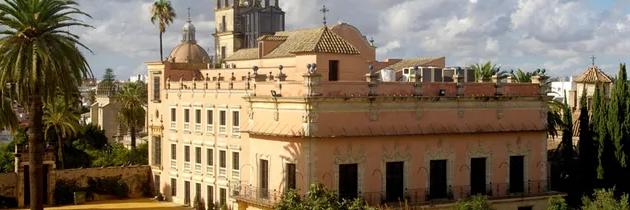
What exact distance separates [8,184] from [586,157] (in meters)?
31.2

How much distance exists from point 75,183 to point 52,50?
79.3ft

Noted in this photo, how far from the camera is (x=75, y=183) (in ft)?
172

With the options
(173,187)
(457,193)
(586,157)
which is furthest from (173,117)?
(586,157)

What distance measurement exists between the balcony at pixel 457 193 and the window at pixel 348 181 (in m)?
0.47

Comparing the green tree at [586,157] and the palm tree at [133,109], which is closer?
the green tree at [586,157]

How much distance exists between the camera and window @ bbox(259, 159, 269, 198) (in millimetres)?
36969

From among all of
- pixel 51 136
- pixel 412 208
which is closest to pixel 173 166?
pixel 51 136

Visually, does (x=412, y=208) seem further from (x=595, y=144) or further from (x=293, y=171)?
(x=595, y=144)

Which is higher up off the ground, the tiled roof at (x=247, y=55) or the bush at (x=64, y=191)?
the tiled roof at (x=247, y=55)

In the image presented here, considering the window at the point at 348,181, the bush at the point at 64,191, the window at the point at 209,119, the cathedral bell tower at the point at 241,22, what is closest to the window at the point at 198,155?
the window at the point at 209,119

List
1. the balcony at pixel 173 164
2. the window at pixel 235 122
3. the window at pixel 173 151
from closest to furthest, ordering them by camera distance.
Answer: the window at pixel 235 122, the balcony at pixel 173 164, the window at pixel 173 151

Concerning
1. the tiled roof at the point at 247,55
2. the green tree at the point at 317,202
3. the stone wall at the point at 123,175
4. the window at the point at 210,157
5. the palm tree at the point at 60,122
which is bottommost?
the stone wall at the point at 123,175

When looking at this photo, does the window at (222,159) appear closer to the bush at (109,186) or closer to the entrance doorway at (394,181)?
the entrance doorway at (394,181)

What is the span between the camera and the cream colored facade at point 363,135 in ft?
115
